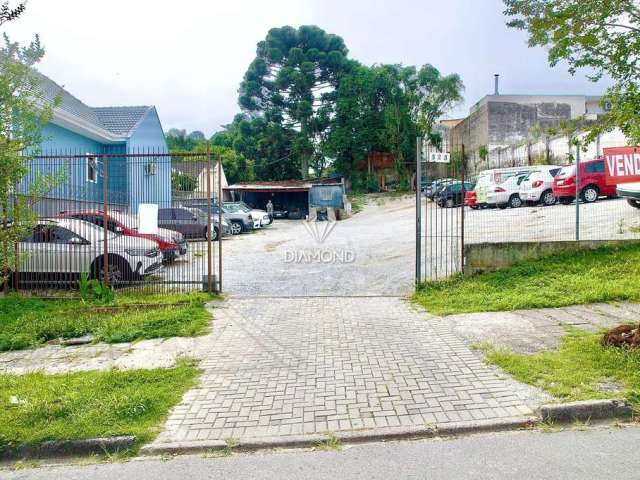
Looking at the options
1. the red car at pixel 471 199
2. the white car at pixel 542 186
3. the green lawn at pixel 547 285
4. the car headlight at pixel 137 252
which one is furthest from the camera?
the red car at pixel 471 199

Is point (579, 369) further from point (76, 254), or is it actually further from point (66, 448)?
point (76, 254)

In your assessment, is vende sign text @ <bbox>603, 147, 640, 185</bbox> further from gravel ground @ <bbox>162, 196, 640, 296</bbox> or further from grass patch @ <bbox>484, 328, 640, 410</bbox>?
grass patch @ <bbox>484, 328, 640, 410</bbox>

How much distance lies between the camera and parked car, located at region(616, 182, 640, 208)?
39.1 feet

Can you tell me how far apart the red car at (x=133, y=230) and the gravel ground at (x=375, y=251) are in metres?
0.34

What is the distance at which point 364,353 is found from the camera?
5762 millimetres

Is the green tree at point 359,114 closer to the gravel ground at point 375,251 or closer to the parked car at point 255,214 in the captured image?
the parked car at point 255,214

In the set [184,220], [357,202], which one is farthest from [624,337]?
[357,202]

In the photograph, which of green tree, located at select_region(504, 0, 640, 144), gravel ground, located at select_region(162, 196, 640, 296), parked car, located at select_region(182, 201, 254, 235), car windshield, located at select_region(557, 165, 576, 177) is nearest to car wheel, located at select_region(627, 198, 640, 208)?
gravel ground, located at select_region(162, 196, 640, 296)

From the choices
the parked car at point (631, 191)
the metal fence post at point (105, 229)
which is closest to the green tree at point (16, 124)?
the metal fence post at point (105, 229)

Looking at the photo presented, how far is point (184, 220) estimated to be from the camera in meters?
9.91

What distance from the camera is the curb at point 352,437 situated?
3.77 meters

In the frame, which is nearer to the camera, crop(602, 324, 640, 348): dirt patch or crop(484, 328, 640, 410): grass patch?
crop(484, 328, 640, 410): grass patch

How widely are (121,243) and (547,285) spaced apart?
8.04 m

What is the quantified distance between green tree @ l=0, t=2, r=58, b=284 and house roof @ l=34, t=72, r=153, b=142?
11366 millimetres
